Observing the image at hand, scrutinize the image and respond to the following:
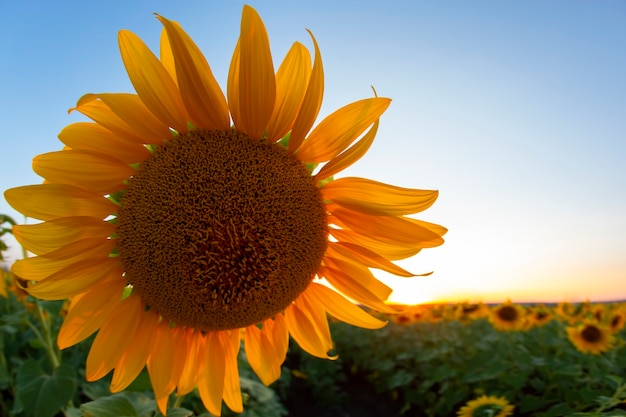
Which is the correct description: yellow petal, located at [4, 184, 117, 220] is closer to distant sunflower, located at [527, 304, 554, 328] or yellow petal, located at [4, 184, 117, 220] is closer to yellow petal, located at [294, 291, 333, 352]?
yellow petal, located at [294, 291, 333, 352]

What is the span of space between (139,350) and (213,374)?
291mm

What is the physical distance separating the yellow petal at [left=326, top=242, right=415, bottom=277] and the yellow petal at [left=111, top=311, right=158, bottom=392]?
698 millimetres

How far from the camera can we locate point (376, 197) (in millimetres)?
1641

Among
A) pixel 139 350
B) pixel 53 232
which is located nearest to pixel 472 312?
pixel 139 350

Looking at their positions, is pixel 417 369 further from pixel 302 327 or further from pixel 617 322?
pixel 302 327

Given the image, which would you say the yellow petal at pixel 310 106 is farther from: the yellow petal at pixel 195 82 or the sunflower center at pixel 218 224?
the yellow petal at pixel 195 82

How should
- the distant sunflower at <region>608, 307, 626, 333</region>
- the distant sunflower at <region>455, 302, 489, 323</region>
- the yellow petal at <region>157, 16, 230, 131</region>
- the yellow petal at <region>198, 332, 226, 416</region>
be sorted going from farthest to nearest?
the distant sunflower at <region>455, 302, 489, 323</region> → the distant sunflower at <region>608, 307, 626, 333</region> → the yellow petal at <region>198, 332, 226, 416</region> → the yellow petal at <region>157, 16, 230, 131</region>

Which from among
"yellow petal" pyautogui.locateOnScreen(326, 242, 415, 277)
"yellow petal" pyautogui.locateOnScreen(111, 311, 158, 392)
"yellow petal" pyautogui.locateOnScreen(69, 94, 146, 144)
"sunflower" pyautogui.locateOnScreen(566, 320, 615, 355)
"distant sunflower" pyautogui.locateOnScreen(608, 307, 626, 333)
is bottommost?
"sunflower" pyautogui.locateOnScreen(566, 320, 615, 355)

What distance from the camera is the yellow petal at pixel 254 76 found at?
1.39 metres

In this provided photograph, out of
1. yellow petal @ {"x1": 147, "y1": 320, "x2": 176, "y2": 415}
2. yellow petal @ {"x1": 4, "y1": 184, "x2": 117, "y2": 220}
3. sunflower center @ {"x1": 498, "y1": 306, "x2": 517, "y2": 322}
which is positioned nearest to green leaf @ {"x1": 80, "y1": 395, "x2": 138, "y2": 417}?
yellow petal @ {"x1": 147, "y1": 320, "x2": 176, "y2": 415}

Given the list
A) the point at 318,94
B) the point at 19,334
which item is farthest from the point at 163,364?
the point at 19,334

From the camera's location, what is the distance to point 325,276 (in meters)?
1.85

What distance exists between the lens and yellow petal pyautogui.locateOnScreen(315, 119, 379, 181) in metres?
1.56

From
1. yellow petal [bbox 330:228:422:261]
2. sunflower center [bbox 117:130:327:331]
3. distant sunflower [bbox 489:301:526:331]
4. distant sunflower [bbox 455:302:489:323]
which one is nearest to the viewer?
sunflower center [bbox 117:130:327:331]
